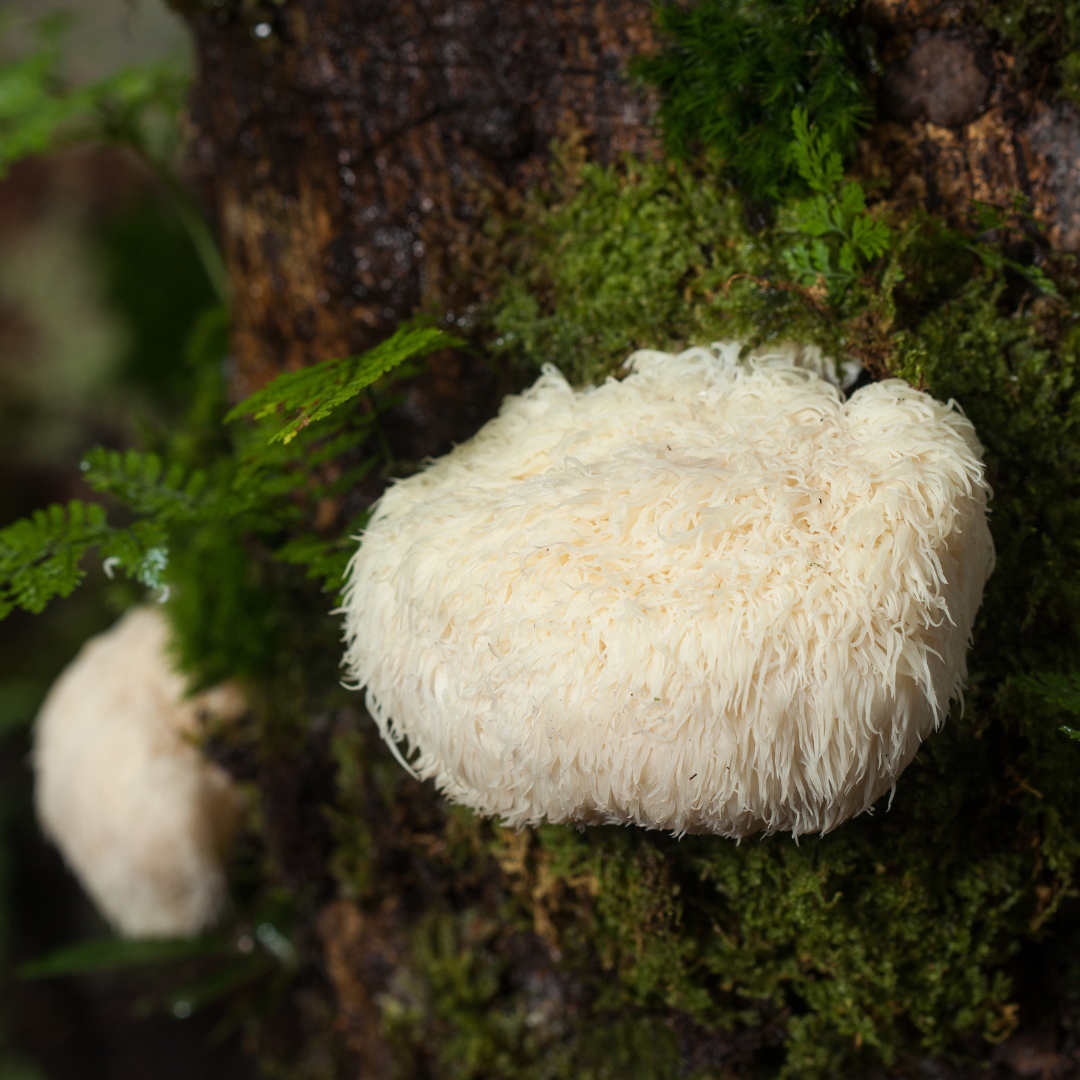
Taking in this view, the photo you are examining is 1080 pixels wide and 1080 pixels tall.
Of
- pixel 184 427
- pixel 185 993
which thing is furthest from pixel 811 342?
pixel 185 993

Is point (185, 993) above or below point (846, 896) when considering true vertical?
below

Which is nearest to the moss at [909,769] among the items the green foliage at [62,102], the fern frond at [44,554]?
the fern frond at [44,554]

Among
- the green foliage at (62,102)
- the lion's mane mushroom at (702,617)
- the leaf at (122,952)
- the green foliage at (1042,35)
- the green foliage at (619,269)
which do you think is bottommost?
the leaf at (122,952)

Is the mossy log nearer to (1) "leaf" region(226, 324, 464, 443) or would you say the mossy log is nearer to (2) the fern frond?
(1) "leaf" region(226, 324, 464, 443)

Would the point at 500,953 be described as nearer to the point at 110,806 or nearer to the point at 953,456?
the point at 110,806

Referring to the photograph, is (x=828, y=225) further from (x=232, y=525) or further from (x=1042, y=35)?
(x=232, y=525)

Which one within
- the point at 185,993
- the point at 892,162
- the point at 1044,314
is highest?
the point at 892,162

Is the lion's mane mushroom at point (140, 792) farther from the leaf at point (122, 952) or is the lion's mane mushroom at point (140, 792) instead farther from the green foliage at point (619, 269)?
the green foliage at point (619, 269)
